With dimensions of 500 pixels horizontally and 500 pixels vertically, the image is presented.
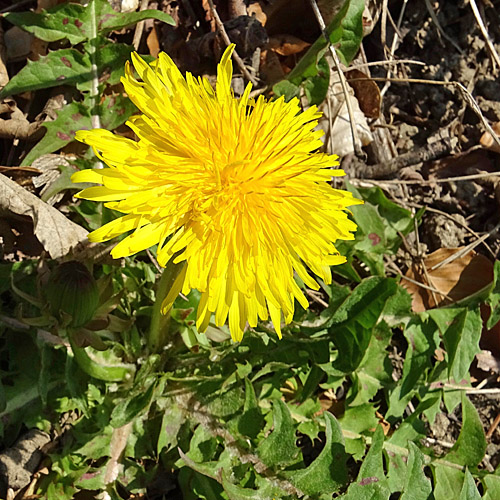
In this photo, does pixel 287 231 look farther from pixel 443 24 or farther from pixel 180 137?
pixel 443 24

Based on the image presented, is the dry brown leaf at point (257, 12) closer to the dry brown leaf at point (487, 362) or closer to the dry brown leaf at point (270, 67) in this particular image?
the dry brown leaf at point (270, 67)

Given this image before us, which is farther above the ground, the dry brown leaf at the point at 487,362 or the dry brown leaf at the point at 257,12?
the dry brown leaf at the point at 257,12

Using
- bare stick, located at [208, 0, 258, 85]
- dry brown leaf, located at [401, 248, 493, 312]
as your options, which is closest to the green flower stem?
bare stick, located at [208, 0, 258, 85]

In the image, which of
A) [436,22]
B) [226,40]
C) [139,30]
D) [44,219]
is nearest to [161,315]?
[44,219]

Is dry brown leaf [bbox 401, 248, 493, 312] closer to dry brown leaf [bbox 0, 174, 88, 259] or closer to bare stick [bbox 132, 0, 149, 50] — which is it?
dry brown leaf [bbox 0, 174, 88, 259]

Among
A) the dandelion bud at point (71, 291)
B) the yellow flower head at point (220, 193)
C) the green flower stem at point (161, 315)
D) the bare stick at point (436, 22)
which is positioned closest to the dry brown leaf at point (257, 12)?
the bare stick at point (436, 22)

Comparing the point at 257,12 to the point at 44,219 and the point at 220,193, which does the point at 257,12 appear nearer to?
the point at 44,219
